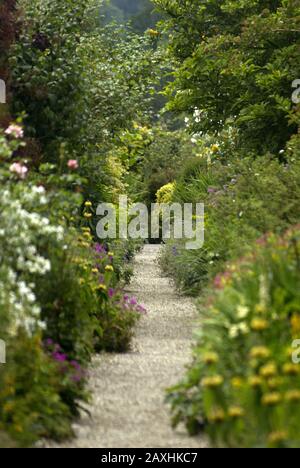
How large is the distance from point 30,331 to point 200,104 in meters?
10.3

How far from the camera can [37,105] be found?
36.7ft

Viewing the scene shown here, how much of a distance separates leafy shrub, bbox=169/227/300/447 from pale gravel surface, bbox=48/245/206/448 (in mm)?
206

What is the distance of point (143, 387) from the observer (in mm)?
6957

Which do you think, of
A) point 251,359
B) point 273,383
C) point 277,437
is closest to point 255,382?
point 273,383

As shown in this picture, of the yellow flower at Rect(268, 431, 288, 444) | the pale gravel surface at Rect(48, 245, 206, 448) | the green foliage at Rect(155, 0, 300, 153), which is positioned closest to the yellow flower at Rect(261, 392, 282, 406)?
the yellow flower at Rect(268, 431, 288, 444)

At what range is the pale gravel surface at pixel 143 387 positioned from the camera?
558 centimetres

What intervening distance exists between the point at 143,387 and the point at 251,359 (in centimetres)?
225

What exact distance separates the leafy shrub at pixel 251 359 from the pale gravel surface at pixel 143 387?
8.1 inches

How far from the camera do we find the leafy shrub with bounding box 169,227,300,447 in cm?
420

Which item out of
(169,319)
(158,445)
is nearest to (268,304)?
(158,445)

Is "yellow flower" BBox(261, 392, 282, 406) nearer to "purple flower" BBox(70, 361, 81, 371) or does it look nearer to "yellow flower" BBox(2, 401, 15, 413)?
"yellow flower" BBox(2, 401, 15, 413)

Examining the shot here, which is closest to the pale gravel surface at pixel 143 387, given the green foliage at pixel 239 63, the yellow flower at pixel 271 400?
the yellow flower at pixel 271 400

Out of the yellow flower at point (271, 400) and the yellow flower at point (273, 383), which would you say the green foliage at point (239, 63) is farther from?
the yellow flower at point (271, 400)

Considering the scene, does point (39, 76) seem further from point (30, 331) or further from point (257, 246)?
point (30, 331)
